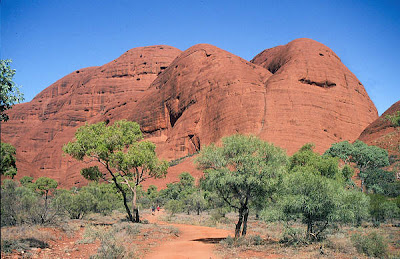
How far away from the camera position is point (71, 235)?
15.0 m

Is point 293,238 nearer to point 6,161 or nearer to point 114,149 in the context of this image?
point 6,161

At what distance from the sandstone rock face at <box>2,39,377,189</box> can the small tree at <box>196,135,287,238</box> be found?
40723 mm

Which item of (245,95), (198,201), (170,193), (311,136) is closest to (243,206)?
(198,201)

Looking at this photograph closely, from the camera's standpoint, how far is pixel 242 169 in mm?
13914

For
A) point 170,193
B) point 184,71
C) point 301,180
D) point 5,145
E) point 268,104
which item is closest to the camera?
point 5,145

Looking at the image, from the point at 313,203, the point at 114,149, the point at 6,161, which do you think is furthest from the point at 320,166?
the point at 6,161

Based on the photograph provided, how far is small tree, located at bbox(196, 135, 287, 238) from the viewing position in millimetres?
13641

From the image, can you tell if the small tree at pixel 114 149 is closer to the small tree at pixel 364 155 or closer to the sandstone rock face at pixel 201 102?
the small tree at pixel 364 155

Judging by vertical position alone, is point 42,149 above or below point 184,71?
below

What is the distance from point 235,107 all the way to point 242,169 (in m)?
50.8

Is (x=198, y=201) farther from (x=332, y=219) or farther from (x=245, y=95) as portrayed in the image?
(x=245, y=95)

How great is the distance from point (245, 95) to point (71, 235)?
176 feet

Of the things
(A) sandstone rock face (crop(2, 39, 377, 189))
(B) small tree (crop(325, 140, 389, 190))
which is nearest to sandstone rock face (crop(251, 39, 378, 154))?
(A) sandstone rock face (crop(2, 39, 377, 189))

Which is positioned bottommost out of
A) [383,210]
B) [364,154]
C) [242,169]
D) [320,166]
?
[383,210]
